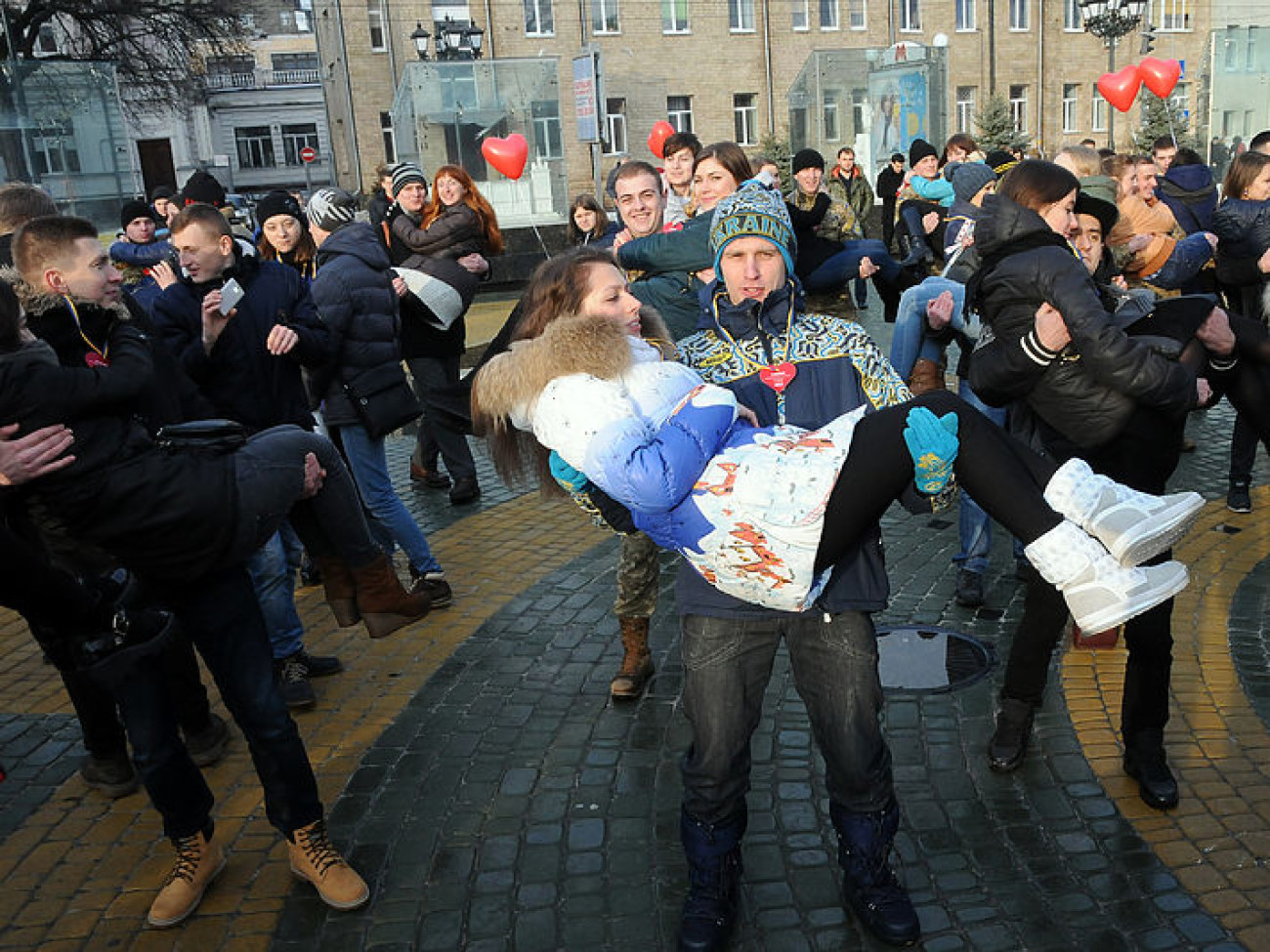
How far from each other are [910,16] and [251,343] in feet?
148

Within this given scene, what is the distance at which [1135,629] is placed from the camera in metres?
3.59

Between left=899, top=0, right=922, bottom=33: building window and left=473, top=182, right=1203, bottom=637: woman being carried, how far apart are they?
46250mm

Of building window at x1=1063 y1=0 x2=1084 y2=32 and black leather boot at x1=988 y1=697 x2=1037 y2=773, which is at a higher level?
building window at x1=1063 y1=0 x2=1084 y2=32

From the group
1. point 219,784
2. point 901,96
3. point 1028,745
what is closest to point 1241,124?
point 901,96

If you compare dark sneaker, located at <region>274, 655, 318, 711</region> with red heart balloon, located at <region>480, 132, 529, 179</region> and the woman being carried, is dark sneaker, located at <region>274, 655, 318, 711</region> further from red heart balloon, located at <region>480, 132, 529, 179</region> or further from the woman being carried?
red heart balloon, located at <region>480, 132, 529, 179</region>

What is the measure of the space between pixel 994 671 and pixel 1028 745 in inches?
25.1

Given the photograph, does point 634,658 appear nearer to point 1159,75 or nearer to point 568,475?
point 568,475

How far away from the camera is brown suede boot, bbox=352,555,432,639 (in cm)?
377

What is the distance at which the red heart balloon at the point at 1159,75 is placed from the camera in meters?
17.2

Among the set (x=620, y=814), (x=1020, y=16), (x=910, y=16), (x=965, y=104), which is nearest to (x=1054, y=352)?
(x=620, y=814)

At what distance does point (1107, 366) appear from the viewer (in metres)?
3.26

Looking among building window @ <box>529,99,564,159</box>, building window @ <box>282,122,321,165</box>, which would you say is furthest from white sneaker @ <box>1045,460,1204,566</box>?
building window @ <box>282,122,321,165</box>

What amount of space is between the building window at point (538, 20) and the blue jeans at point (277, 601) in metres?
39.1

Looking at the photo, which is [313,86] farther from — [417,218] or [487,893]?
[487,893]
